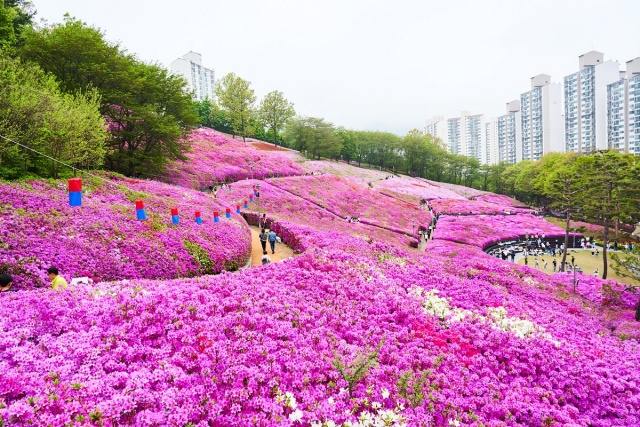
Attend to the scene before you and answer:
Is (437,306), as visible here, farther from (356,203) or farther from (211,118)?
(211,118)

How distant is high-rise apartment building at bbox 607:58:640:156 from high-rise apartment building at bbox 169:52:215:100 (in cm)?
13612

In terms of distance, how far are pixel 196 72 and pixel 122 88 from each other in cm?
13841

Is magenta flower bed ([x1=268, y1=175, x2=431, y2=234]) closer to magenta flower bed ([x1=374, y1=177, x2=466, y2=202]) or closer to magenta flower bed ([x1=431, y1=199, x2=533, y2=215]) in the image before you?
magenta flower bed ([x1=431, y1=199, x2=533, y2=215])

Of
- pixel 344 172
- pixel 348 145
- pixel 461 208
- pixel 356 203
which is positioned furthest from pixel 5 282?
pixel 348 145

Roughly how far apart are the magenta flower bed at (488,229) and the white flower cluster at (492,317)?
27.0 m

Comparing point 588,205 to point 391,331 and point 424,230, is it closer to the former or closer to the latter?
point 424,230

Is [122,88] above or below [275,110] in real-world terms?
below

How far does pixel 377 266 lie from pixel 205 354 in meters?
9.08

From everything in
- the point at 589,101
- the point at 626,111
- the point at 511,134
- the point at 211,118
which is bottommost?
the point at 211,118

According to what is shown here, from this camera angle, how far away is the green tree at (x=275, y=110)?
3243 inches

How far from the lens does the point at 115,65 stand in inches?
969

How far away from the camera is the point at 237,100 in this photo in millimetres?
76938

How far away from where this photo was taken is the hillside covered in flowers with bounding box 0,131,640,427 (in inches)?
204

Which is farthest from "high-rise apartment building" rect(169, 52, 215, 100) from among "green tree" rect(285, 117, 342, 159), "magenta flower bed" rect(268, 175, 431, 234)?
"magenta flower bed" rect(268, 175, 431, 234)
